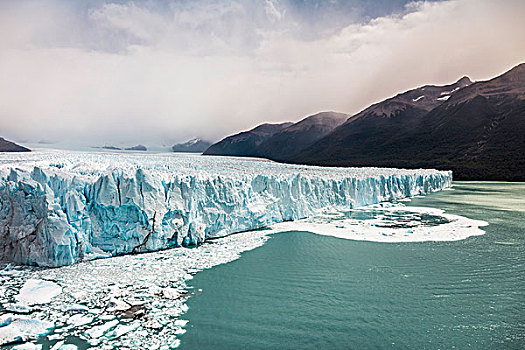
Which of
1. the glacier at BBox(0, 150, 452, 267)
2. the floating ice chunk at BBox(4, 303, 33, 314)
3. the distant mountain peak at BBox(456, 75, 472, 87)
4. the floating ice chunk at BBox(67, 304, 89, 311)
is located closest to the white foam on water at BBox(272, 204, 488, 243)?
the glacier at BBox(0, 150, 452, 267)

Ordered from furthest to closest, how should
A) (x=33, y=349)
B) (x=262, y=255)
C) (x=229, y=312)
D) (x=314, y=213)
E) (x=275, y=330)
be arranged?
(x=314, y=213)
(x=262, y=255)
(x=229, y=312)
(x=275, y=330)
(x=33, y=349)

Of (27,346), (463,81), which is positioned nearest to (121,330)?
(27,346)

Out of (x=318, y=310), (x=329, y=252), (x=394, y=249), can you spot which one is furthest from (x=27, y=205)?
(x=394, y=249)

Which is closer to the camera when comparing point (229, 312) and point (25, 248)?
point (229, 312)

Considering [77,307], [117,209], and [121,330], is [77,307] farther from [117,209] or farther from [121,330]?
[117,209]

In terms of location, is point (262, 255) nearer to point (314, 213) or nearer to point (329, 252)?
point (329, 252)

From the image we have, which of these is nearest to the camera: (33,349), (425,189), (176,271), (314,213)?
(33,349)
